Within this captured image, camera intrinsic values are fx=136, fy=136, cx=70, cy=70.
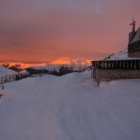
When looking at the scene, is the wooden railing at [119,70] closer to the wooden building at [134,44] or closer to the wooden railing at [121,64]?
the wooden railing at [121,64]

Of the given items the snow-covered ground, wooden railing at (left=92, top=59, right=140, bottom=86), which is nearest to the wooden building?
wooden railing at (left=92, top=59, right=140, bottom=86)

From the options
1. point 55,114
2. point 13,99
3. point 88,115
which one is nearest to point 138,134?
point 88,115

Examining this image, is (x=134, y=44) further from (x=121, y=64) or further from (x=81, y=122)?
(x=81, y=122)

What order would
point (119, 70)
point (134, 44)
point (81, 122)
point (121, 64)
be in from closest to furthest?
1. point (81, 122)
2. point (119, 70)
3. point (121, 64)
4. point (134, 44)

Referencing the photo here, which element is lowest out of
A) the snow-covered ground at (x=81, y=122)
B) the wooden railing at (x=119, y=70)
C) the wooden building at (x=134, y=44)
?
the snow-covered ground at (x=81, y=122)

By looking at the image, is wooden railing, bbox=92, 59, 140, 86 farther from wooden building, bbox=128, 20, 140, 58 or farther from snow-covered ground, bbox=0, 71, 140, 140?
wooden building, bbox=128, 20, 140, 58

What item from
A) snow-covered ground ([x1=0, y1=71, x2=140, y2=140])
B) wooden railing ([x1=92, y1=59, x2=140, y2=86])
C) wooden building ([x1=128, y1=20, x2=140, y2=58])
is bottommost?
snow-covered ground ([x1=0, y1=71, x2=140, y2=140])

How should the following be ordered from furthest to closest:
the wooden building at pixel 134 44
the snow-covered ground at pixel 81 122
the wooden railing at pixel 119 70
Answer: the wooden building at pixel 134 44
the wooden railing at pixel 119 70
the snow-covered ground at pixel 81 122

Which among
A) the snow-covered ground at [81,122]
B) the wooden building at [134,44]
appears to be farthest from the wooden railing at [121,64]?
the wooden building at [134,44]

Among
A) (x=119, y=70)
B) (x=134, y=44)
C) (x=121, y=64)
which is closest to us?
(x=119, y=70)

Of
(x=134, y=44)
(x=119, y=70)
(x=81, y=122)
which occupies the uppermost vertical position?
(x=134, y=44)

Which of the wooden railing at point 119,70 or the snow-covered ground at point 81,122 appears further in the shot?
the wooden railing at point 119,70

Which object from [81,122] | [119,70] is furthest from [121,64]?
[81,122]

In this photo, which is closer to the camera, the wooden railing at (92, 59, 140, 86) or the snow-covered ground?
the snow-covered ground
